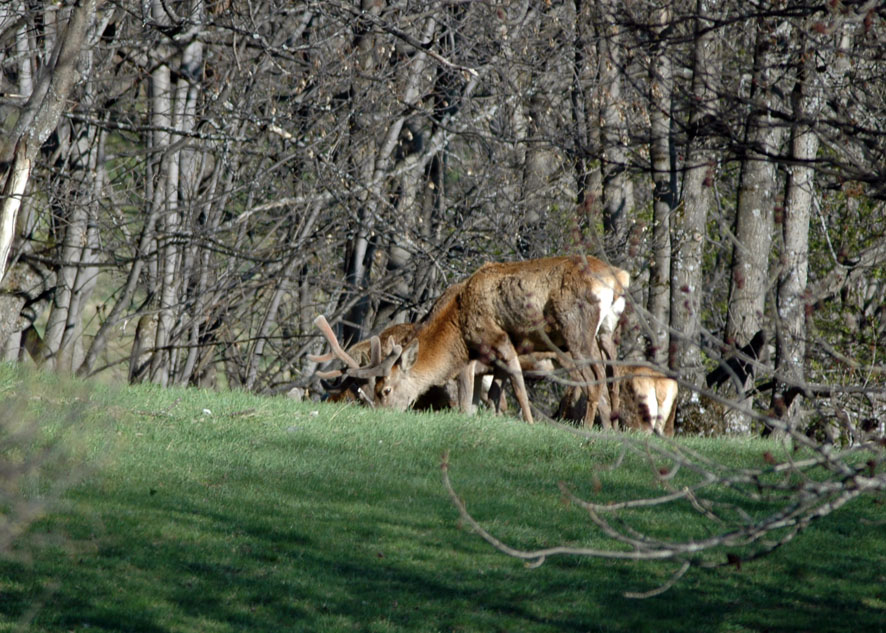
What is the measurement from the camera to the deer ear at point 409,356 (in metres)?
14.4

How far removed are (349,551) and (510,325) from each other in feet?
20.9

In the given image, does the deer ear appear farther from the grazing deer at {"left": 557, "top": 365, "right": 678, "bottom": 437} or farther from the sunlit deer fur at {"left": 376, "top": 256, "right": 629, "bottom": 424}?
the grazing deer at {"left": 557, "top": 365, "right": 678, "bottom": 437}

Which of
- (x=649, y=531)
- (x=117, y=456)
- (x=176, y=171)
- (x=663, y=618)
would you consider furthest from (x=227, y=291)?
(x=663, y=618)

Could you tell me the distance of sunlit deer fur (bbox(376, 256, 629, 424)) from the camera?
13.3 m

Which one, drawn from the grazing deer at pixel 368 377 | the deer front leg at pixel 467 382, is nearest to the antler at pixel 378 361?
the grazing deer at pixel 368 377

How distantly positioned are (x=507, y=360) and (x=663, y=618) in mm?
6747

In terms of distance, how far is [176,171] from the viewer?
16891 mm

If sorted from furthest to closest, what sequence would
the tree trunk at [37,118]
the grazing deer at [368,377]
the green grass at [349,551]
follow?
the grazing deer at [368,377] → the tree trunk at [37,118] → the green grass at [349,551]

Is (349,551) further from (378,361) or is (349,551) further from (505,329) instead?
(378,361)

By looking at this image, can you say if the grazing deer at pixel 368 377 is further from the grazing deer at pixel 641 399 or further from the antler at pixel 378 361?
the grazing deer at pixel 641 399

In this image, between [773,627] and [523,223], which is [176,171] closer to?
[523,223]

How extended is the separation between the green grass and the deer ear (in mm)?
3553

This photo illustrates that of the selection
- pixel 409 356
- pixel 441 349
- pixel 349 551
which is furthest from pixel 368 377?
pixel 349 551

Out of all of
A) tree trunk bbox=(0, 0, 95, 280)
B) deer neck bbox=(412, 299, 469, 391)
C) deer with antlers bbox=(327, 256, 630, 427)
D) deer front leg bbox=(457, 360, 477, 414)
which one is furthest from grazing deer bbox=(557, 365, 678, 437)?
tree trunk bbox=(0, 0, 95, 280)
